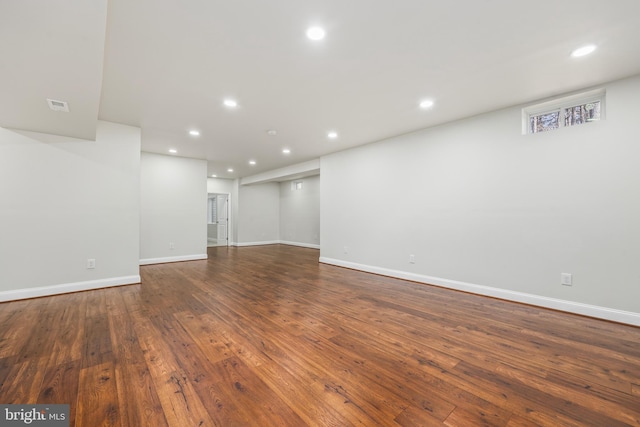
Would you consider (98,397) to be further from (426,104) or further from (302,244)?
(302,244)

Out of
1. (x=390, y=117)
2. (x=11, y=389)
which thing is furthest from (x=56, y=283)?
(x=390, y=117)

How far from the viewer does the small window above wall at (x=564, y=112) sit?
2994mm

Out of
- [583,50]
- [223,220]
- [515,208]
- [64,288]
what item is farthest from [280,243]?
[583,50]

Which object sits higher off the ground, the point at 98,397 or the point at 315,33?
the point at 315,33

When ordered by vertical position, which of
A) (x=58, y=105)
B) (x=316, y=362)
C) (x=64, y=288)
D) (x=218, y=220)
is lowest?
(x=316, y=362)

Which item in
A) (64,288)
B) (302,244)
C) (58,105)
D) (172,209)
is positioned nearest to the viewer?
(58,105)

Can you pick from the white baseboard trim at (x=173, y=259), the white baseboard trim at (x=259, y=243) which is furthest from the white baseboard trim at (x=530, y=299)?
the white baseboard trim at (x=259, y=243)

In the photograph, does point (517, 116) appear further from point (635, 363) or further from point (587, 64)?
point (635, 363)

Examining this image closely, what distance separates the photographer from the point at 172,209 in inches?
245

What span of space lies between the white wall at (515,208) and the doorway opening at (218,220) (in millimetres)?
6480

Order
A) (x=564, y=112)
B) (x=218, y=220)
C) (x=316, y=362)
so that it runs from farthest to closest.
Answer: (x=218, y=220) < (x=564, y=112) < (x=316, y=362)

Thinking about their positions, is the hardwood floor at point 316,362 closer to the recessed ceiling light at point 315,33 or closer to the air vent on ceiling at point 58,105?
the air vent on ceiling at point 58,105
